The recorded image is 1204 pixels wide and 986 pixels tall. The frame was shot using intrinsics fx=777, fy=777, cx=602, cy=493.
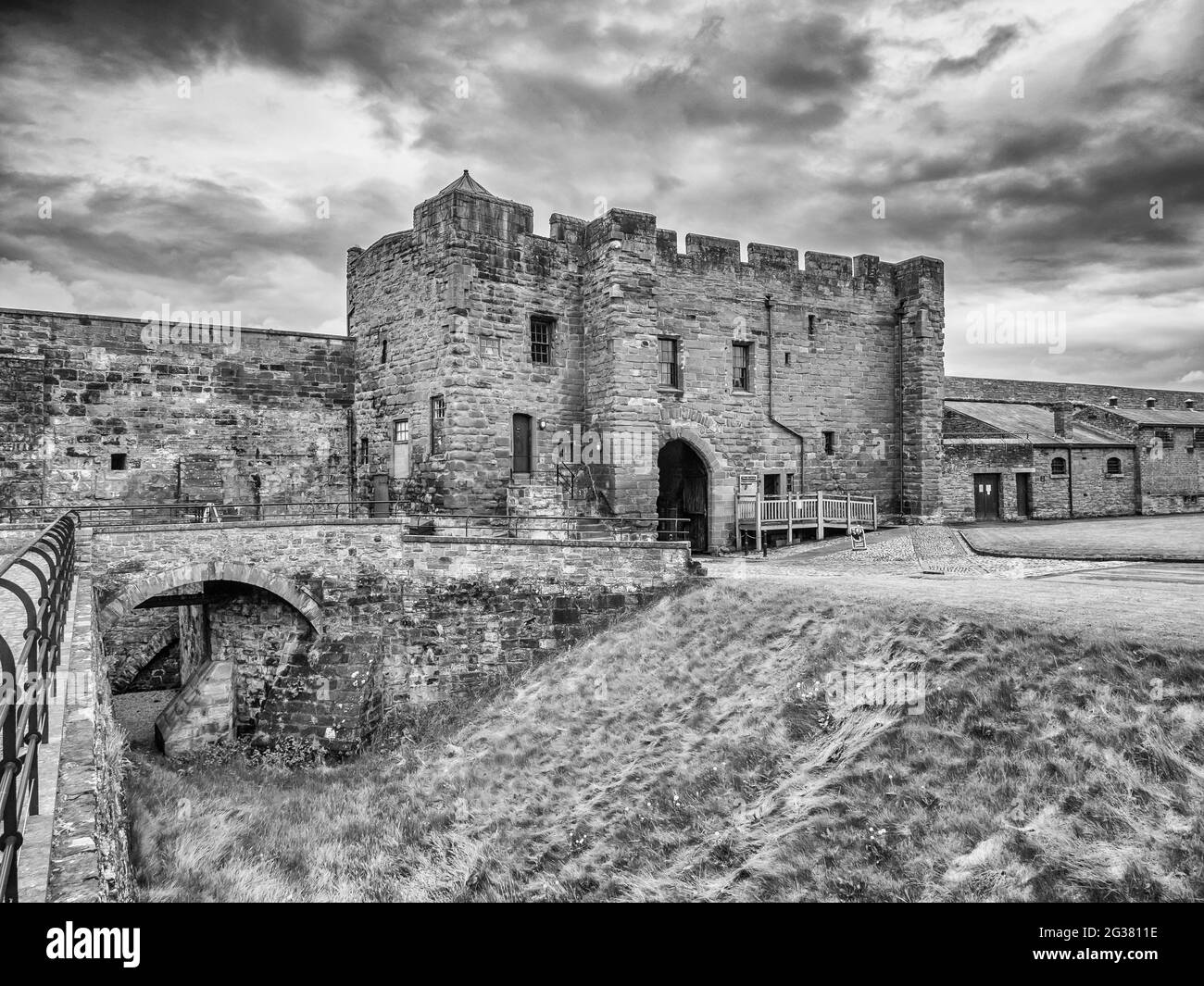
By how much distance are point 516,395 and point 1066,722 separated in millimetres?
15032

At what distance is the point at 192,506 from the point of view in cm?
1695

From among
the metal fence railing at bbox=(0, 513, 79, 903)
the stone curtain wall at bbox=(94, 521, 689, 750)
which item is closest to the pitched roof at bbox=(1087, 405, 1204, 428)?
the stone curtain wall at bbox=(94, 521, 689, 750)

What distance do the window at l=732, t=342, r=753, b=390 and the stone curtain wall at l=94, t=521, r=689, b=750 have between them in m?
8.37

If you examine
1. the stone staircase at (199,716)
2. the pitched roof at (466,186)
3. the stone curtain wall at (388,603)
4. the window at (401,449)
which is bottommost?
the stone staircase at (199,716)

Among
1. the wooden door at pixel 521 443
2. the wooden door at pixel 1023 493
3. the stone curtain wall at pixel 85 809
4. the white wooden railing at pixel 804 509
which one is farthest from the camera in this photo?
the wooden door at pixel 1023 493

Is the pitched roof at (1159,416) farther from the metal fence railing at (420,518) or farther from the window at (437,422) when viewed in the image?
the window at (437,422)

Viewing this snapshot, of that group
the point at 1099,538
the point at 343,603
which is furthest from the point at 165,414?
the point at 1099,538

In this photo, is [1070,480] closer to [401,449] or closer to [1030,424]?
[1030,424]

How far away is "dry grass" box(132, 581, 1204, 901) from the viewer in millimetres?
7031

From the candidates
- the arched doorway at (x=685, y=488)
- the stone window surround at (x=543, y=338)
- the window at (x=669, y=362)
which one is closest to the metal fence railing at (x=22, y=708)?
the stone window surround at (x=543, y=338)

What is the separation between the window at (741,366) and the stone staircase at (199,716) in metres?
15.9

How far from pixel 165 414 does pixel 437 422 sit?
705cm

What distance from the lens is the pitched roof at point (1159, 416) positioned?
108 ft

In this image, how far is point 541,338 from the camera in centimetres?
2122
